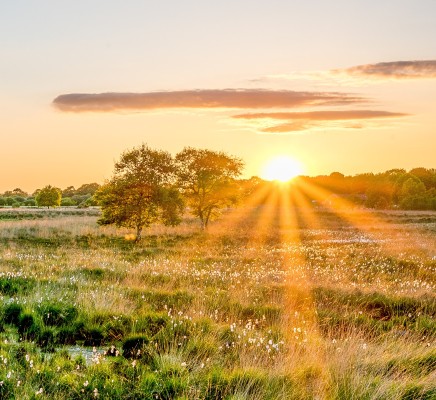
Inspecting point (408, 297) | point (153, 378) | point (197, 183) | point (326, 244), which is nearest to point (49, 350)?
point (153, 378)

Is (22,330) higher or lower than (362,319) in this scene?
higher

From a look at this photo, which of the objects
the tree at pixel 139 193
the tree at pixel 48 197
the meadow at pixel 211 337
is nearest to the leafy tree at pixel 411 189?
the tree at pixel 48 197

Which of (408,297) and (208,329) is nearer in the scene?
(208,329)

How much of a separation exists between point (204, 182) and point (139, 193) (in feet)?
57.7

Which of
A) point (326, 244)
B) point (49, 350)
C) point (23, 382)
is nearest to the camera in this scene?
point (23, 382)

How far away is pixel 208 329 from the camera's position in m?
8.38

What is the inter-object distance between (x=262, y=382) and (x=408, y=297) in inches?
352

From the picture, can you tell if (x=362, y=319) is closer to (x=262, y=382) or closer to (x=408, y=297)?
(x=408, y=297)

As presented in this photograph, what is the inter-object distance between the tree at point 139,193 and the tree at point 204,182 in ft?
51.3

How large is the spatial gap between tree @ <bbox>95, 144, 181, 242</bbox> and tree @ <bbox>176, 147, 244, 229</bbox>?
15.6 metres

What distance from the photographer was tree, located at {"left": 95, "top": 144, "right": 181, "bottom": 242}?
37.7 meters

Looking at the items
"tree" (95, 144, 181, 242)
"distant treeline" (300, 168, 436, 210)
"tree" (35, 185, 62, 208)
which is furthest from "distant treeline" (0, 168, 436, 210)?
"tree" (95, 144, 181, 242)

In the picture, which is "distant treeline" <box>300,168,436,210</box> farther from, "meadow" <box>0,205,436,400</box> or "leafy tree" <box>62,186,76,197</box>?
"meadow" <box>0,205,436,400</box>

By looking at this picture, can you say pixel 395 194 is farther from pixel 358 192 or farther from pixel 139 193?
pixel 139 193
